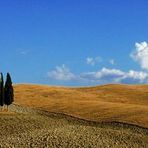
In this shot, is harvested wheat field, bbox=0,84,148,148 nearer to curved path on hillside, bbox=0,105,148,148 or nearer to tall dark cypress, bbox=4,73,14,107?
A: curved path on hillside, bbox=0,105,148,148

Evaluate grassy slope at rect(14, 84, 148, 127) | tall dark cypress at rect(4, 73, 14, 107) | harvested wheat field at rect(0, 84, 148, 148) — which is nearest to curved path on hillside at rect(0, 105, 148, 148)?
harvested wheat field at rect(0, 84, 148, 148)

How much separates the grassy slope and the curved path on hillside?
4061 mm

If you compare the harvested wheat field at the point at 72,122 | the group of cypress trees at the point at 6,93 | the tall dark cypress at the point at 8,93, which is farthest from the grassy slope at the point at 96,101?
the group of cypress trees at the point at 6,93

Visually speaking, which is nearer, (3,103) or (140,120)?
(140,120)

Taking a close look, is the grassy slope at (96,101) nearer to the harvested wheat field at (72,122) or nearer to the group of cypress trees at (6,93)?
the harvested wheat field at (72,122)

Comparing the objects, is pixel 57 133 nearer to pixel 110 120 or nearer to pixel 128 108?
pixel 110 120

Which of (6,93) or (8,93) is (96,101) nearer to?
(8,93)

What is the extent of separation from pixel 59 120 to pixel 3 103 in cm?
1239

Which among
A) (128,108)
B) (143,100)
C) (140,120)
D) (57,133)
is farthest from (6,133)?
(143,100)

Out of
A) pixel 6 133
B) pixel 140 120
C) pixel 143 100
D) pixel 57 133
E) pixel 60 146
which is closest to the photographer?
pixel 60 146

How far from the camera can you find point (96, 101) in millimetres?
108375

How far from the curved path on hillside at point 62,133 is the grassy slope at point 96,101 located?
406cm

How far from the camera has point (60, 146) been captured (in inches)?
2404

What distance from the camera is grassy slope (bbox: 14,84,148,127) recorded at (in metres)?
85.8
